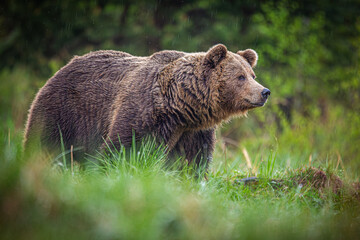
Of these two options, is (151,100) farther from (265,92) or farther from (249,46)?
(249,46)

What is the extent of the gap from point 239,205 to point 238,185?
61 centimetres

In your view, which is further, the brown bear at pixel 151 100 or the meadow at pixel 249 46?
the meadow at pixel 249 46

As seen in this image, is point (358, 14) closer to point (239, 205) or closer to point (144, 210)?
point (239, 205)

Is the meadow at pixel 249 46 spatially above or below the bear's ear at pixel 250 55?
below

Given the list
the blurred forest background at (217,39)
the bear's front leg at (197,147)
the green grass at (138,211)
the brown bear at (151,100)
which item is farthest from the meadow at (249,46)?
the green grass at (138,211)

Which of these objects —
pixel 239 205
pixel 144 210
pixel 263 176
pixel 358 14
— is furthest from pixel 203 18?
pixel 144 210

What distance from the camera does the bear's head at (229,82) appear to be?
4.59m

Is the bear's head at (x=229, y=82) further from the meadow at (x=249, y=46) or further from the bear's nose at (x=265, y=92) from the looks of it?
the meadow at (x=249, y=46)

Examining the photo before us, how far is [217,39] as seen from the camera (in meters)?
9.19

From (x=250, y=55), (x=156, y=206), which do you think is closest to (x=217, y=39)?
(x=250, y=55)

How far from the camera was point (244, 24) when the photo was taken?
959 centimetres

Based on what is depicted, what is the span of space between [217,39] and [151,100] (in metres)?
5.14

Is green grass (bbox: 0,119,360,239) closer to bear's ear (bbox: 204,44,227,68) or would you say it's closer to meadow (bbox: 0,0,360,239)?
meadow (bbox: 0,0,360,239)

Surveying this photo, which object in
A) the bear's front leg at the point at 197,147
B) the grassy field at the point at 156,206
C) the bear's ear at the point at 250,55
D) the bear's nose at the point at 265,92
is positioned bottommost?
the bear's front leg at the point at 197,147
